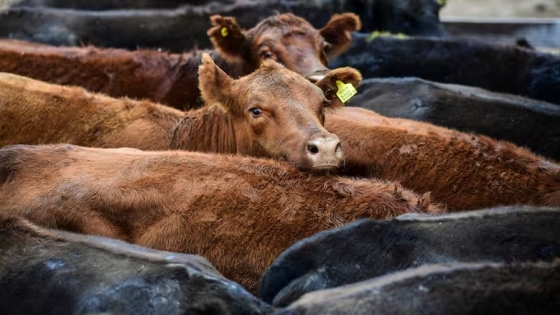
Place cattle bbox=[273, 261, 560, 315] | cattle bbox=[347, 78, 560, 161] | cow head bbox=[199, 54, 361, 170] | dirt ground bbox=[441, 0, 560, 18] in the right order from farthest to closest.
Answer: dirt ground bbox=[441, 0, 560, 18], cattle bbox=[347, 78, 560, 161], cow head bbox=[199, 54, 361, 170], cattle bbox=[273, 261, 560, 315]

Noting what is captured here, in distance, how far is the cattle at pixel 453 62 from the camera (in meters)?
7.95

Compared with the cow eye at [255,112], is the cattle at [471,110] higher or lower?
lower

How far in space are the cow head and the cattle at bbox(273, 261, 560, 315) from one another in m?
1.46

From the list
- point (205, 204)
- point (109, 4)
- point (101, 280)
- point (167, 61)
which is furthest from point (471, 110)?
point (109, 4)

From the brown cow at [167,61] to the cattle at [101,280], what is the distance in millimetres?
3315

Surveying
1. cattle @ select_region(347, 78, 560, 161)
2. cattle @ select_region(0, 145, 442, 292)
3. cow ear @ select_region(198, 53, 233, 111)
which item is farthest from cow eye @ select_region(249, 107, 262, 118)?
cattle @ select_region(347, 78, 560, 161)

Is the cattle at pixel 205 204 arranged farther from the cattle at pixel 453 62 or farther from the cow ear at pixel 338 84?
the cattle at pixel 453 62

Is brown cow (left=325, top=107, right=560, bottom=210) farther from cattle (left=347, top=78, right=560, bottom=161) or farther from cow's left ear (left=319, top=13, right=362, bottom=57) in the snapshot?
cow's left ear (left=319, top=13, right=362, bottom=57)

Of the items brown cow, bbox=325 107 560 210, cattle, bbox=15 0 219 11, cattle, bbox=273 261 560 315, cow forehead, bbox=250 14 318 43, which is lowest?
cattle, bbox=15 0 219 11

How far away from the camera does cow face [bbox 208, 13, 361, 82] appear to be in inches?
265

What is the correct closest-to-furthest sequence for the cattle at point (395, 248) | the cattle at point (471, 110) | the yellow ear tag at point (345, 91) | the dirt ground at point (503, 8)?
the cattle at point (395, 248) → the yellow ear tag at point (345, 91) → the cattle at point (471, 110) → the dirt ground at point (503, 8)

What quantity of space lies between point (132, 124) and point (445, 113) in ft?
7.95

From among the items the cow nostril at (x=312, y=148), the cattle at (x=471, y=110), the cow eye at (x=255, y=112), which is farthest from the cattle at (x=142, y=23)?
the cow nostril at (x=312, y=148)

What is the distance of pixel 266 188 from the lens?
3.96 meters
